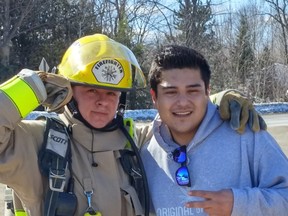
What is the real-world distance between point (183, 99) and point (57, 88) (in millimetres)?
629

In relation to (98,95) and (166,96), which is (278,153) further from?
(98,95)

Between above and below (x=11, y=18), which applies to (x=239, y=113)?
below

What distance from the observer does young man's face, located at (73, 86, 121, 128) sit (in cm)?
281

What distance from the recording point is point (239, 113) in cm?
267

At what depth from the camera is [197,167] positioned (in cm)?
269

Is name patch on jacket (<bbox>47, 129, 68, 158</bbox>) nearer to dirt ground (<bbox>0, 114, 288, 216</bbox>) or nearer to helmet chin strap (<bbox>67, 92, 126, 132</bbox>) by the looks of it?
helmet chin strap (<bbox>67, 92, 126, 132</bbox>)

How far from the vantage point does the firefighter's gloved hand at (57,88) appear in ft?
8.73

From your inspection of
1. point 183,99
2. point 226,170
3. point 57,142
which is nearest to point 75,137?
point 57,142

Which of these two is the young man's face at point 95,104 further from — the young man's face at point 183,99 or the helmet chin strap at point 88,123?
the young man's face at point 183,99

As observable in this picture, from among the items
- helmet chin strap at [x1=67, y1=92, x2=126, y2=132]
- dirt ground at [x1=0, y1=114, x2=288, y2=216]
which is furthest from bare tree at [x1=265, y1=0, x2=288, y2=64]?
helmet chin strap at [x1=67, y1=92, x2=126, y2=132]

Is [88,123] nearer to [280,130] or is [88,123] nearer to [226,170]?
[226,170]

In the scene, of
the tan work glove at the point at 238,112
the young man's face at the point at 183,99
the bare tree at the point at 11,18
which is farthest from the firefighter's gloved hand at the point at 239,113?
the bare tree at the point at 11,18

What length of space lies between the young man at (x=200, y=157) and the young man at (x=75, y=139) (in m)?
0.15

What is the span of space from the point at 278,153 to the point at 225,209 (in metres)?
0.38
